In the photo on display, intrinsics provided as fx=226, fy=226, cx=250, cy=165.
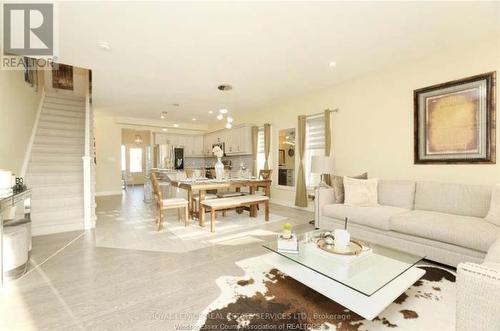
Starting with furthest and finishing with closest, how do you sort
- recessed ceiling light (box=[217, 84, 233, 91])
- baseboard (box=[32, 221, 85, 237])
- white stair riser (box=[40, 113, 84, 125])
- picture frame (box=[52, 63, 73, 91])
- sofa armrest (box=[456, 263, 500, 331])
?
picture frame (box=[52, 63, 73, 91]), white stair riser (box=[40, 113, 84, 125]), recessed ceiling light (box=[217, 84, 233, 91]), baseboard (box=[32, 221, 85, 237]), sofa armrest (box=[456, 263, 500, 331])

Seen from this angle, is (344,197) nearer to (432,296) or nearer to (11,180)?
(432,296)

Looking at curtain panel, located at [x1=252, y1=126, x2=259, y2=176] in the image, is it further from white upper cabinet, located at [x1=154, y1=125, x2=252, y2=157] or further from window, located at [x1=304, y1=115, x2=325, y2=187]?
window, located at [x1=304, y1=115, x2=325, y2=187]

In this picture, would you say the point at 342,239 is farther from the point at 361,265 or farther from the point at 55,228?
the point at 55,228

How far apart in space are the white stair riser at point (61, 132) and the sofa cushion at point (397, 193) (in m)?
6.52

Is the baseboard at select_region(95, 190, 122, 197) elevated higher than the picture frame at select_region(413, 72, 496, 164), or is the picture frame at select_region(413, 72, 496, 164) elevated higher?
the picture frame at select_region(413, 72, 496, 164)

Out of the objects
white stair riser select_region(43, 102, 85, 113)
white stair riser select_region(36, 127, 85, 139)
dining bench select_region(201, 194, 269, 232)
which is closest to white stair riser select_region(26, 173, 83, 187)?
white stair riser select_region(36, 127, 85, 139)

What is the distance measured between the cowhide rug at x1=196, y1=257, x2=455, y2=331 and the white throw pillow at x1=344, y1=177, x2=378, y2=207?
4.61 ft

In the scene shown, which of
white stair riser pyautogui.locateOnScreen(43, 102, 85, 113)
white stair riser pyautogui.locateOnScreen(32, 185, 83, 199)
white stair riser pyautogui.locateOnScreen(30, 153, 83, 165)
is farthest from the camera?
white stair riser pyautogui.locateOnScreen(43, 102, 85, 113)

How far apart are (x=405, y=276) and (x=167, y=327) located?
6.58ft

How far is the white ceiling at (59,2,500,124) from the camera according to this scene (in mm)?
2420

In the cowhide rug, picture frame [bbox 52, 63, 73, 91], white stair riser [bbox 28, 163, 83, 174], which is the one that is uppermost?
picture frame [bbox 52, 63, 73, 91]

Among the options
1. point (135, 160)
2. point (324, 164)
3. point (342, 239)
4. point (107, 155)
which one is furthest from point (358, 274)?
point (135, 160)

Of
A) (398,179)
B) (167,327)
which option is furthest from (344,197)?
(167,327)

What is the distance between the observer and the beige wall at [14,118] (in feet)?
10.9
